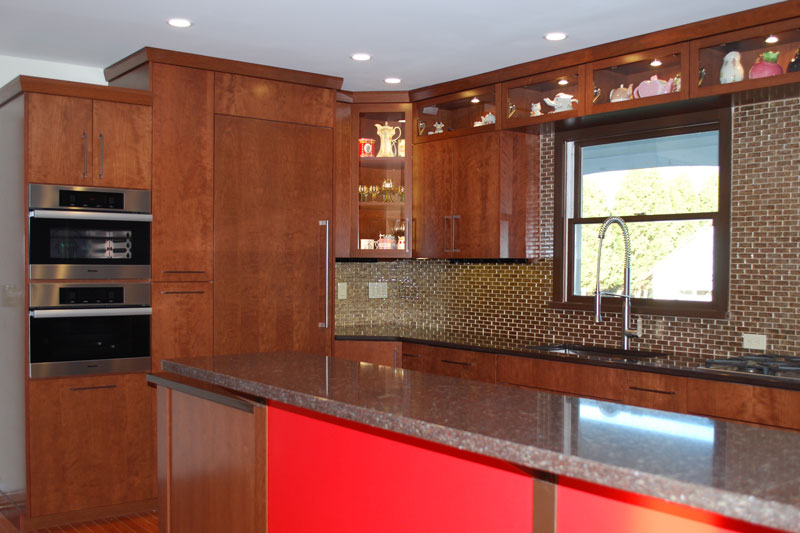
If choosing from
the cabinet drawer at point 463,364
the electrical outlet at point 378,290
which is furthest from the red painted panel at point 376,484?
the electrical outlet at point 378,290

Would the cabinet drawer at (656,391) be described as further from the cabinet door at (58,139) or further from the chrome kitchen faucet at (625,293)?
the cabinet door at (58,139)

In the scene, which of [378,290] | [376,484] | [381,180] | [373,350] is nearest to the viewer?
[376,484]

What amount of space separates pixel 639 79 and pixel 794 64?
0.78 metres

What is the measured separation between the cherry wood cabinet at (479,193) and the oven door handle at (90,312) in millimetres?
1954

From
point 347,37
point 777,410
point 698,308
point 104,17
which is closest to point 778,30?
point 698,308

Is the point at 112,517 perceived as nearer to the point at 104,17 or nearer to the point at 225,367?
the point at 225,367

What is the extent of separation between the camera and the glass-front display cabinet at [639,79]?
12.1 feet

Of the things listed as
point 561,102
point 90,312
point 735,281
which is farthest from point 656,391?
point 90,312

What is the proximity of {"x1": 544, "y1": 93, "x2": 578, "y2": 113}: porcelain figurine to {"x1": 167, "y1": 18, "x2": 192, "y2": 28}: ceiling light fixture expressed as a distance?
6.80ft

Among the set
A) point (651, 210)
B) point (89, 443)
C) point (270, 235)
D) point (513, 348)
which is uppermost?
point (651, 210)

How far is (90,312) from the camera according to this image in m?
3.95

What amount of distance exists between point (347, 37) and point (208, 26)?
2.37ft

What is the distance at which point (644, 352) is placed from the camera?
13.5 ft

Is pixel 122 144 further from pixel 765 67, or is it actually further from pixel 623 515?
pixel 623 515
